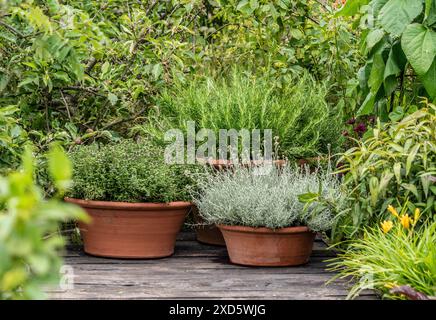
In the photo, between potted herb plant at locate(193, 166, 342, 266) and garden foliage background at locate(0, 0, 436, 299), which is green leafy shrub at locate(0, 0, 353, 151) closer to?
garden foliage background at locate(0, 0, 436, 299)

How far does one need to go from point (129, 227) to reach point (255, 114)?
110 cm

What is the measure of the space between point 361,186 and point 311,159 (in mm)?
968

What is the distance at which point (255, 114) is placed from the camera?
440 centimetres

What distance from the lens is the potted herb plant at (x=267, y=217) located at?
12.0ft

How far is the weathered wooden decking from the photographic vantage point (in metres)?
3.14

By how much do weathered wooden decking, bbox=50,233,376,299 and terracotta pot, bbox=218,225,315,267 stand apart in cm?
5

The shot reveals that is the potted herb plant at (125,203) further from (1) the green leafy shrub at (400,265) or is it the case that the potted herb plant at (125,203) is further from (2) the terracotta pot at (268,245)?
(1) the green leafy shrub at (400,265)

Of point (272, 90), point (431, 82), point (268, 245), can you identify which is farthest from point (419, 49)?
point (272, 90)

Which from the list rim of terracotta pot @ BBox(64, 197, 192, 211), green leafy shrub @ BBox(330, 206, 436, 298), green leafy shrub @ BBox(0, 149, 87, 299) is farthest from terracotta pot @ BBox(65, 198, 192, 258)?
green leafy shrub @ BBox(0, 149, 87, 299)

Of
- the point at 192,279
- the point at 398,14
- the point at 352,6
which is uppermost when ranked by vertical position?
the point at 352,6

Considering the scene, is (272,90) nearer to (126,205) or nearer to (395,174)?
(126,205)

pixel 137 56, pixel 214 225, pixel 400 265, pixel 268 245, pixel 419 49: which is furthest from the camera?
pixel 137 56
